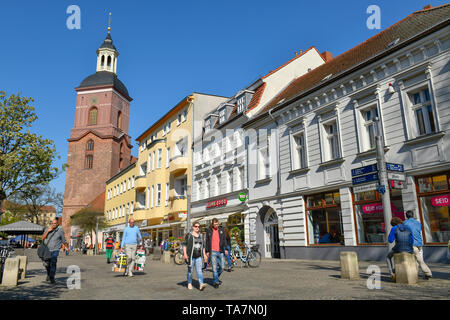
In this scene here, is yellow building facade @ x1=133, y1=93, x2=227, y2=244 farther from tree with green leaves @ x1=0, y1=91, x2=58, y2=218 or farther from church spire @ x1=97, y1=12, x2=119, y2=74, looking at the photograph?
church spire @ x1=97, y1=12, x2=119, y2=74

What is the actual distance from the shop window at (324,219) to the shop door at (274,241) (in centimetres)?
316

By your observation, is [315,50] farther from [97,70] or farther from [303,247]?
[97,70]

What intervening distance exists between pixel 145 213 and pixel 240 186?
1844 centimetres

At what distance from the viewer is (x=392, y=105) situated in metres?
15.5

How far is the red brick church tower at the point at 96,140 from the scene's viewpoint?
69438 millimetres

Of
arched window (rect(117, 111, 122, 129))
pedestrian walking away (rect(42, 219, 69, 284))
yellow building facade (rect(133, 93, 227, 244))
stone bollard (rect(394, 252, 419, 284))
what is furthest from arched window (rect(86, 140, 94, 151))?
stone bollard (rect(394, 252, 419, 284))

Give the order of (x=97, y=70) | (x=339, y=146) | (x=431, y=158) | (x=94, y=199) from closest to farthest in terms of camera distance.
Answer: (x=431, y=158) → (x=339, y=146) → (x=94, y=199) → (x=97, y=70)

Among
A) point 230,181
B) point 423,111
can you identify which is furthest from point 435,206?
point 230,181

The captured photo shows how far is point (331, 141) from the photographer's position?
61.8ft

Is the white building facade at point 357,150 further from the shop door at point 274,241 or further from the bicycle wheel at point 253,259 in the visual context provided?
the bicycle wheel at point 253,259

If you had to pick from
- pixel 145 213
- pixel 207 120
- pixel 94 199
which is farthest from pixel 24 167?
pixel 94 199

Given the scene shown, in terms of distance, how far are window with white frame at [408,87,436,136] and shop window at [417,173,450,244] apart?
1.92m

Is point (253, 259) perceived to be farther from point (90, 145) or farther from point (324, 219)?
point (90, 145)

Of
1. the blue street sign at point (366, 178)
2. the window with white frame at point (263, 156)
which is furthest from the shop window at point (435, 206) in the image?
the window with white frame at point (263, 156)
